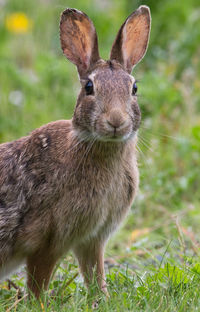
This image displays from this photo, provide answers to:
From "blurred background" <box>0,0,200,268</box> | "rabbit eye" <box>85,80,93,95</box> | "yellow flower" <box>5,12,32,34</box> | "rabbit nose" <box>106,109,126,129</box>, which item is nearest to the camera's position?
"rabbit nose" <box>106,109,126,129</box>

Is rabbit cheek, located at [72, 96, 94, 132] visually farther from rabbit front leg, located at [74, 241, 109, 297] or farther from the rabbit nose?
rabbit front leg, located at [74, 241, 109, 297]

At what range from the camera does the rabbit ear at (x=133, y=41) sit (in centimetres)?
436

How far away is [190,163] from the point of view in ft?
20.9

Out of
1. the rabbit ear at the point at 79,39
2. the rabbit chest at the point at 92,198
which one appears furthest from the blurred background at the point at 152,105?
the rabbit chest at the point at 92,198

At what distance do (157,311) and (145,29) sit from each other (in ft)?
6.18

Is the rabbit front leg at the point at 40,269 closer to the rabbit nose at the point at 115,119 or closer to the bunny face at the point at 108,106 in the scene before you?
the bunny face at the point at 108,106

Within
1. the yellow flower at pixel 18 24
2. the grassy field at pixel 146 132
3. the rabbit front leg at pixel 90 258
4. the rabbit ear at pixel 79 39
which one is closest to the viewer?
the grassy field at pixel 146 132

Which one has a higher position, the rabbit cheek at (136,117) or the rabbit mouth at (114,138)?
the rabbit cheek at (136,117)

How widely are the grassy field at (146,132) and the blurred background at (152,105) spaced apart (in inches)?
0.4

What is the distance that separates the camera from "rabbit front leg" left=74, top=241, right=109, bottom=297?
4.44 m

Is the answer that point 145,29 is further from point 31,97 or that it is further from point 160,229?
point 31,97

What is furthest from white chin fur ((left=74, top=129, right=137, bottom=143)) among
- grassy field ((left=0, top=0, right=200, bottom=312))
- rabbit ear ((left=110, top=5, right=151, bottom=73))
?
rabbit ear ((left=110, top=5, right=151, bottom=73))

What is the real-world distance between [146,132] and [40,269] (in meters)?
1.78

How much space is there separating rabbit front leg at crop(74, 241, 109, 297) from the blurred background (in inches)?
16.5
